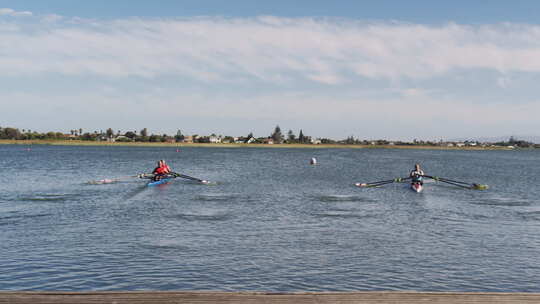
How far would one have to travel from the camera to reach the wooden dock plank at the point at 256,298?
10.2 meters

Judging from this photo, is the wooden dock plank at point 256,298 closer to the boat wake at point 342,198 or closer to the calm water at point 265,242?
the calm water at point 265,242

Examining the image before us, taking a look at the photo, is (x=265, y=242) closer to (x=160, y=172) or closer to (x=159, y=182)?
(x=159, y=182)

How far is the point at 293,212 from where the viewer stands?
101 ft

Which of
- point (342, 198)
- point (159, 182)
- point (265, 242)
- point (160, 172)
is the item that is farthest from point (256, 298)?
point (160, 172)

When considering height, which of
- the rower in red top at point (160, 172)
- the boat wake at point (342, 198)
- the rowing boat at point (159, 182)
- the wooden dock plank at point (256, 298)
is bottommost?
the boat wake at point (342, 198)

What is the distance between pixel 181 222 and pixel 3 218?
37.4ft

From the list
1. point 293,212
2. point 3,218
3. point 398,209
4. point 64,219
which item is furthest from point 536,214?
point 3,218

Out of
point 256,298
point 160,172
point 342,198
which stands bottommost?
point 342,198

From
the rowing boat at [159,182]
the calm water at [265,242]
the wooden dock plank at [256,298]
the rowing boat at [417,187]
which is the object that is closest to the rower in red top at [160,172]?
the rowing boat at [159,182]

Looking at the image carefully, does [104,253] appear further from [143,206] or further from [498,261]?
[498,261]

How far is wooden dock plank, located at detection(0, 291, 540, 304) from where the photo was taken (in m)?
10.2

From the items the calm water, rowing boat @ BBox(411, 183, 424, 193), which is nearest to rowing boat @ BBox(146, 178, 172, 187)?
the calm water

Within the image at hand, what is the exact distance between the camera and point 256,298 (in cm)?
1038

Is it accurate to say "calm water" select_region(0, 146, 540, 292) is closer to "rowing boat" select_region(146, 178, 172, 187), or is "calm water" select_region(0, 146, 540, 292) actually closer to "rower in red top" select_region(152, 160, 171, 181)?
"rowing boat" select_region(146, 178, 172, 187)
